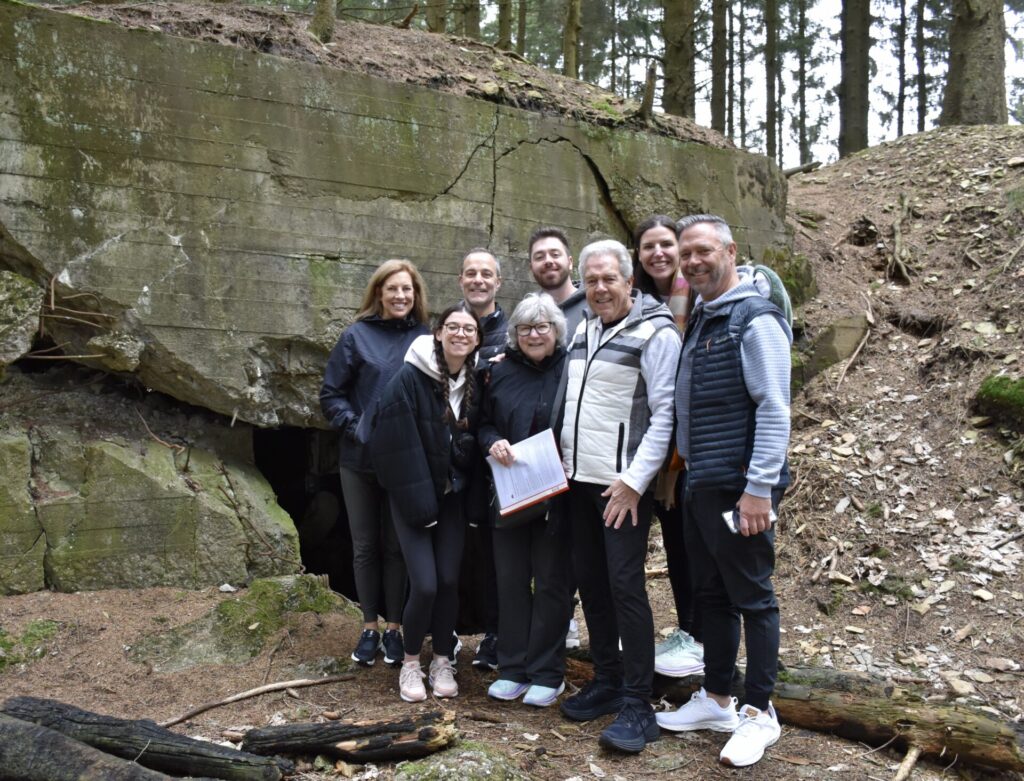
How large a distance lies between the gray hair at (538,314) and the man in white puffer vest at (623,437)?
13 centimetres

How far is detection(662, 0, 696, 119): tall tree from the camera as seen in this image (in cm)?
880

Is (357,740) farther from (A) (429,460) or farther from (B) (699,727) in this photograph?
(B) (699,727)

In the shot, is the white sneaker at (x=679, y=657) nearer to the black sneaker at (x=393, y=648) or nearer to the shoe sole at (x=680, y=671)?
the shoe sole at (x=680, y=671)

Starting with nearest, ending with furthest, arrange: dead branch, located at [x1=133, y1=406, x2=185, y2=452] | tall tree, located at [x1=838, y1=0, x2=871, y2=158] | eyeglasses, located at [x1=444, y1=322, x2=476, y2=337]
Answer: eyeglasses, located at [x1=444, y1=322, x2=476, y2=337] → dead branch, located at [x1=133, y1=406, x2=185, y2=452] → tall tree, located at [x1=838, y1=0, x2=871, y2=158]

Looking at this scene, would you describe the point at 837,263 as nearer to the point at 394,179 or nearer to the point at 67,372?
the point at 394,179

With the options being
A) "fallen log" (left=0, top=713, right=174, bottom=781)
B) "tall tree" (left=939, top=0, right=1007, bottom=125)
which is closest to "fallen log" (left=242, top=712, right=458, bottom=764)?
"fallen log" (left=0, top=713, right=174, bottom=781)

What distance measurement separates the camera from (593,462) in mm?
3201

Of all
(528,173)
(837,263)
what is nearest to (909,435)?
(837,263)

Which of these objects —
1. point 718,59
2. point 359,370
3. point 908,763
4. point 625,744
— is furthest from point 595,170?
point 718,59

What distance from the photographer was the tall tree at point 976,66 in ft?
30.6

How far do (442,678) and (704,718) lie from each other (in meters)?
1.15

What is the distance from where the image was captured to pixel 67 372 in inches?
185

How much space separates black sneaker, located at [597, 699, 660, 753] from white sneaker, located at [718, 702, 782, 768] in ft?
0.92

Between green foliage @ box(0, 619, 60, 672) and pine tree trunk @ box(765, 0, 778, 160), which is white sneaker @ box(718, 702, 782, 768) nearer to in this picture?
green foliage @ box(0, 619, 60, 672)
